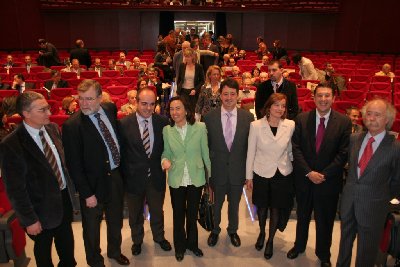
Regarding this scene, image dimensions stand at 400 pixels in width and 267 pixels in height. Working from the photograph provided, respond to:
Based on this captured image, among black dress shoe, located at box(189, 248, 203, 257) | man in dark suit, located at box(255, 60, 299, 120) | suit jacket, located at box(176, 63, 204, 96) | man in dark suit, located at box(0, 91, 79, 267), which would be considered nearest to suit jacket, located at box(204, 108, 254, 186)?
black dress shoe, located at box(189, 248, 203, 257)

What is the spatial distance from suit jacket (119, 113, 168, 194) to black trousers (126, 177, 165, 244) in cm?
9

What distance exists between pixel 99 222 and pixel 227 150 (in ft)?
4.41

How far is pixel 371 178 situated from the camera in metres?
2.69

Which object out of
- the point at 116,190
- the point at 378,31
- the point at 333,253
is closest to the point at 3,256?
the point at 116,190

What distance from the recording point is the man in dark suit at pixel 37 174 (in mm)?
2463

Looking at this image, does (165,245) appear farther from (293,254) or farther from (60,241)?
(293,254)

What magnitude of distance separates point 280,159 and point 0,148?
2.28 meters

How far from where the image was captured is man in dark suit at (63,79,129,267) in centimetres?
278

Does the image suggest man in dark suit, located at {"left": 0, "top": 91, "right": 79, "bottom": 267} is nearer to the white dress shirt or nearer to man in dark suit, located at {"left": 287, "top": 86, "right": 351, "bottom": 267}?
the white dress shirt

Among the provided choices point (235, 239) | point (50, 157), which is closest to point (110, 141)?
point (50, 157)

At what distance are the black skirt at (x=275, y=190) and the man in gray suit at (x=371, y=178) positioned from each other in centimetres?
58

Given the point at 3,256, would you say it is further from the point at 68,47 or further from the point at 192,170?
the point at 68,47

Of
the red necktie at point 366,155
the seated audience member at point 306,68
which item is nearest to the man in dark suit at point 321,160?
the red necktie at point 366,155

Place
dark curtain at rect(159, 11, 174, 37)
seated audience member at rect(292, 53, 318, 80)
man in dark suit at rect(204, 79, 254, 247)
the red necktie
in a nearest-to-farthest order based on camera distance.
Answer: the red necktie → man in dark suit at rect(204, 79, 254, 247) → seated audience member at rect(292, 53, 318, 80) → dark curtain at rect(159, 11, 174, 37)
